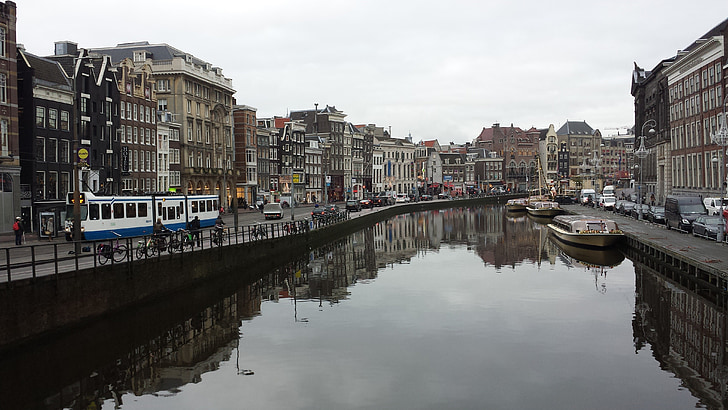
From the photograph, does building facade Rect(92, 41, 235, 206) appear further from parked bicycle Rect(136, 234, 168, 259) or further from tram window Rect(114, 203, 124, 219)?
parked bicycle Rect(136, 234, 168, 259)

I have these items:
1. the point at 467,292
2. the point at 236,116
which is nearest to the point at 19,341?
the point at 467,292

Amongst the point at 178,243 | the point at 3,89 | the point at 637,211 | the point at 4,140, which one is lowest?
the point at 637,211

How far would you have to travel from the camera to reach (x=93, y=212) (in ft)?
143

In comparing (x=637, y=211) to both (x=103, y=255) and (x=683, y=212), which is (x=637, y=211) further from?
(x=103, y=255)

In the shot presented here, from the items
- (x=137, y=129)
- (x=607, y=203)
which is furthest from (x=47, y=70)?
(x=607, y=203)

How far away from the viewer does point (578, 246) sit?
57.0m

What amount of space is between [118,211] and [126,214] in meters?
0.93

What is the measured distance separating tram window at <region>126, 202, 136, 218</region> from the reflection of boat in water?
33370 mm

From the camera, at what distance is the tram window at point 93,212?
43.3 m

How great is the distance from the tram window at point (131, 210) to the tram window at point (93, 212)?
2.81m

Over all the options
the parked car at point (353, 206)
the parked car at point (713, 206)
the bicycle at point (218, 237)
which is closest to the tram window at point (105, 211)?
the bicycle at point (218, 237)

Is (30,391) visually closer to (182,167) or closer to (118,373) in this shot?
(118,373)

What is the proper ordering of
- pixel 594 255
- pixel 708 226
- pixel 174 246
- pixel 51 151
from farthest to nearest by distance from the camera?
pixel 51 151, pixel 594 255, pixel 708 226, pixel 174 246

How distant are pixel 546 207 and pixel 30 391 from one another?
9158cm
